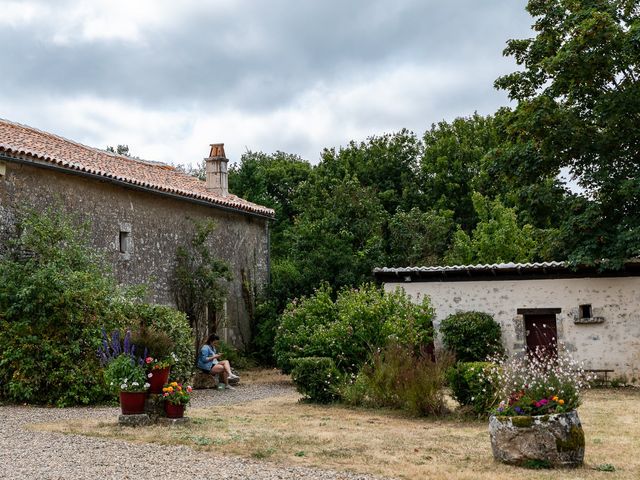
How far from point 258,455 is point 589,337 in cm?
1171

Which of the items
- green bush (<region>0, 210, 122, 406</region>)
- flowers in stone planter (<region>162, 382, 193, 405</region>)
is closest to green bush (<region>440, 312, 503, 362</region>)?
green bush (<region>0, 210, 122, 406</region>)

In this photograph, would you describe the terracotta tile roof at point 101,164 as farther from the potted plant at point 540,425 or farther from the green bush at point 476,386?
the potted plant at point 540,425

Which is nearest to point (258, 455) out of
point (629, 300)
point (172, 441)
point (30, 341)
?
point (172, 441)

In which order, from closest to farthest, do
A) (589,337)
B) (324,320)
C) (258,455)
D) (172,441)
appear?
(258,455)
(172,441)
(324,320)
(589,337)

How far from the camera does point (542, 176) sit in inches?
730

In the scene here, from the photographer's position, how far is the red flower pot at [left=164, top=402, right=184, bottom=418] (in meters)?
9.98

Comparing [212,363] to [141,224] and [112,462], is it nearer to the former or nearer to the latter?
[141,224]

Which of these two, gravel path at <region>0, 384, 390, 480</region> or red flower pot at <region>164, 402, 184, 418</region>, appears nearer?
gravel path at <region>0, 384, 390, 480</region>

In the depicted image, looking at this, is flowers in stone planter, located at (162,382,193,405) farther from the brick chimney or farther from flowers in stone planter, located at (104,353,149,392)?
the brick chimney

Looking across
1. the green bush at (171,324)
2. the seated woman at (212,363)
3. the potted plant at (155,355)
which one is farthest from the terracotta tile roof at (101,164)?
the potted plant at (155,355)

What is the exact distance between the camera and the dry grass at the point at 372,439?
7.30 meters

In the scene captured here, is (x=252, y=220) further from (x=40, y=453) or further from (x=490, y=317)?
(x=40, y=453)

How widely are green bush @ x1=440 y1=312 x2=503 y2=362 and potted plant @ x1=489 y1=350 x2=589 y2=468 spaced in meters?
9.56

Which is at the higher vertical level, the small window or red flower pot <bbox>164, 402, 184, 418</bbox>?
the small window
